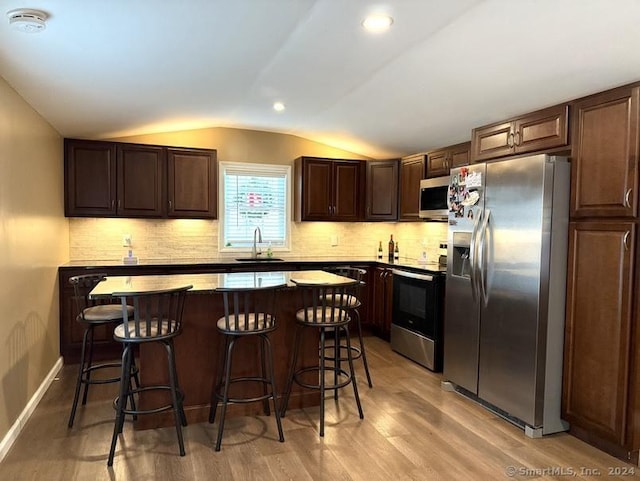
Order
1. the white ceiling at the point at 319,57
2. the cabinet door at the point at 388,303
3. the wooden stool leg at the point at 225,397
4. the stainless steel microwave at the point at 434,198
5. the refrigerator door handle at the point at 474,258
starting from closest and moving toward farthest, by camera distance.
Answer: the white ceiling at the point at 319,57 < the wooden stool leg at the point at 225,397 < the refrigerator door handle at the point at 474,258 < the stainless steel microwave at the point at 434,198 < the cabinet door at the point at 388,303

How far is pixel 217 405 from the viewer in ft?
9.96

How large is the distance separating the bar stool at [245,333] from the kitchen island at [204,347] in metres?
0.07

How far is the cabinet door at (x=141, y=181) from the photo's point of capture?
179 inches

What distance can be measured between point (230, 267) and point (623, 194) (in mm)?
3527

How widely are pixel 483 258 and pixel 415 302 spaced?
A: 1230 mm

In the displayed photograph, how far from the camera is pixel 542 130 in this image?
3027 millimetres

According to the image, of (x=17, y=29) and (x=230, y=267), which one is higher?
(x=17, y=29)

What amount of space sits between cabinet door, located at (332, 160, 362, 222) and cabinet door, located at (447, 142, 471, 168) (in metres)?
1.37

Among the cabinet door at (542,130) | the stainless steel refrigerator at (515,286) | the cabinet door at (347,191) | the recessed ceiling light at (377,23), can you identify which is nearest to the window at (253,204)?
the cabinet door at (347,191)

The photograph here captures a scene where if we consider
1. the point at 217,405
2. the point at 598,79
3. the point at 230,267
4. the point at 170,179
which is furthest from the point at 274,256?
the point at 598,79

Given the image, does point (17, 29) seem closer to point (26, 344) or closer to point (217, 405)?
point (26, 344)

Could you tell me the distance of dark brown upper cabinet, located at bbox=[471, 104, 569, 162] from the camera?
9.50ft

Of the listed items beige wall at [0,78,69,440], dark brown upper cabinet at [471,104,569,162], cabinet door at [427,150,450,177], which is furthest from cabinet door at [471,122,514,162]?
beige wall at [0,78,69,440]

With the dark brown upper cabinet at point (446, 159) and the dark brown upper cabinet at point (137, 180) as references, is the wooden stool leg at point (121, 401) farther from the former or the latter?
the dark brown upper cabinet at point (446, 159)
